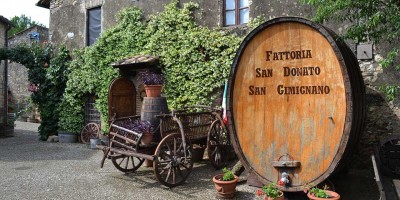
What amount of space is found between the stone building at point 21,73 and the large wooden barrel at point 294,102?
20.8 m

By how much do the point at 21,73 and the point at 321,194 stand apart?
23.3 meters

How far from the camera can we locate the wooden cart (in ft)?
17.8

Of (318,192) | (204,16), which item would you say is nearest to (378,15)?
(318,192)

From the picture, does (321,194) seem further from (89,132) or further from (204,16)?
(89,132)

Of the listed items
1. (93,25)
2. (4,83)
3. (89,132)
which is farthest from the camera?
(4,83)

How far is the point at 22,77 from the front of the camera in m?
22.6

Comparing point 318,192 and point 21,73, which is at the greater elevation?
point 21,73

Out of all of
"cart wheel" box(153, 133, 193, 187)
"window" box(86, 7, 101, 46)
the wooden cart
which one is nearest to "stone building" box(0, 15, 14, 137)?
"window" box(86, 7, 101, 46)

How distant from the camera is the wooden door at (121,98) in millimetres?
9352

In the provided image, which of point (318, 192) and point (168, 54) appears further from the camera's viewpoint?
point (168, 54)

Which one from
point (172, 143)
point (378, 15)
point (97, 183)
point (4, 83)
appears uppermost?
point (378, 15)

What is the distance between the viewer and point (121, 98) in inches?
376

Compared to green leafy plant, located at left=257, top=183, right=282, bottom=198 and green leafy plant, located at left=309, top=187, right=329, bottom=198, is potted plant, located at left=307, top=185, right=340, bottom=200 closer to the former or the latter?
green leafy plant, located at left=309, top=187, right=329, bottom=198

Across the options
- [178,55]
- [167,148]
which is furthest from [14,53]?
[167,148]
